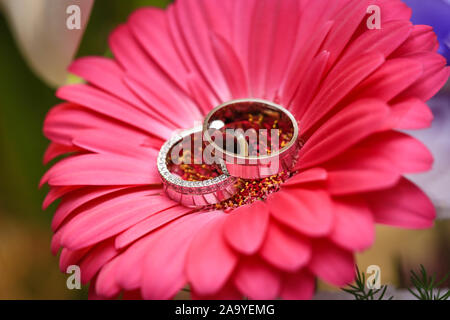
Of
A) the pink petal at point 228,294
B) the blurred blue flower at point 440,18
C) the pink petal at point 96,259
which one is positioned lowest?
the pink petal at point 228,294

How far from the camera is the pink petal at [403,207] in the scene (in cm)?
29

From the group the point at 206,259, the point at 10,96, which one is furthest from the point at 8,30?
the point at 206,259

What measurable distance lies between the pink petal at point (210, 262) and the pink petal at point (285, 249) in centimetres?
2

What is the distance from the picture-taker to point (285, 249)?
278 millimetres

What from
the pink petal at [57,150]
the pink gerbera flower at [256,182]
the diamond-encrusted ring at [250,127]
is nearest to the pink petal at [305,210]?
the pink gerbera flower at [256,182]

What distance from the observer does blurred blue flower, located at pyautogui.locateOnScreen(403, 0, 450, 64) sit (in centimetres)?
42

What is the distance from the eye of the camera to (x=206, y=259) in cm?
29

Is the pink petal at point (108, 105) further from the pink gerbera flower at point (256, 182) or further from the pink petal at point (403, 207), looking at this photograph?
the pink petal at point (403, 207)

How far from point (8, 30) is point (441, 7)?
1.47 feet

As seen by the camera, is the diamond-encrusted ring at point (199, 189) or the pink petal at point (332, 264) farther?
the diamond-encrusted ring at point (199, 189)

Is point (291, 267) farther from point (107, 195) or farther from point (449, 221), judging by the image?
point (449, 221)

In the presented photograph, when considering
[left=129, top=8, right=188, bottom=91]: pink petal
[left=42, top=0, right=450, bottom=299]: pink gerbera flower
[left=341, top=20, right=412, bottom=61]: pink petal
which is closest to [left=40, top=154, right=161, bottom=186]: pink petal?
[left=42, top=0, right=450, bottom=299]: pink gerbera flower

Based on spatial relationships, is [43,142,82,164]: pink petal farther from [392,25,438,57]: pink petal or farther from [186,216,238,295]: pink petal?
[392,25,438,57]: pink petal

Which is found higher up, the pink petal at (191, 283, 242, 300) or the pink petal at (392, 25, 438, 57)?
the pink petal at (392, 25, 438, 57)
